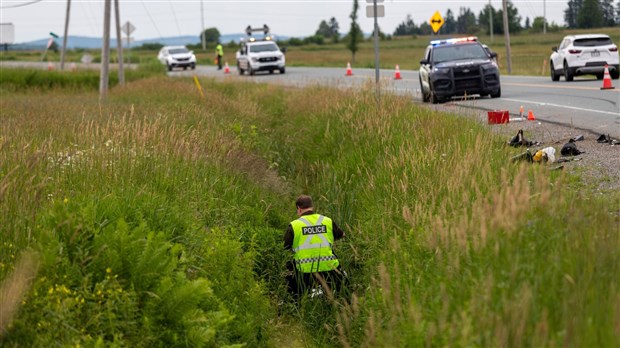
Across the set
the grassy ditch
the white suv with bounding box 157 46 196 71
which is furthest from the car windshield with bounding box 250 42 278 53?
the grassy ditch

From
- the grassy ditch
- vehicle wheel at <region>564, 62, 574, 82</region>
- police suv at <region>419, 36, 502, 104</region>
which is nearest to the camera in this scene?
the grassy ditch

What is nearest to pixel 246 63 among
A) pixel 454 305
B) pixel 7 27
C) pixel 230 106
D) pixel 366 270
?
pixel 230 106

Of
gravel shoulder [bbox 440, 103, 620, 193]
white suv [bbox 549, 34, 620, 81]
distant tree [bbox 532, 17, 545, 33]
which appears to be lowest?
gravel shoulder [bbox 440, 103, 620, 193]

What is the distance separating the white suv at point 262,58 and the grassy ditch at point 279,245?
3689 centimetres

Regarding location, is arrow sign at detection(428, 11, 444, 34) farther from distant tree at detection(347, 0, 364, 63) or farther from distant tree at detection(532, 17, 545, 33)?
distant tree at detection(532, 17, 545, 33)

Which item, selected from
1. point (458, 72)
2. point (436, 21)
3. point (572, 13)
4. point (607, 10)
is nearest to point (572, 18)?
point (572, 13)

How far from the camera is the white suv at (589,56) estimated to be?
107 ft

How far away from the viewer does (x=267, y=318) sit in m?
8.71

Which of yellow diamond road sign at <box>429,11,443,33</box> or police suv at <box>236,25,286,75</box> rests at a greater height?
yellow diamond road sign at <box>429,11,443,33</box>

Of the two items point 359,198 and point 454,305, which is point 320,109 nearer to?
point 359,198

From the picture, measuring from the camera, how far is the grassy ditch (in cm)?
531

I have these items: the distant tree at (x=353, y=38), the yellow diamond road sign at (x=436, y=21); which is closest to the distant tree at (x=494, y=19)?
the distant tree at (x=353, y=38)

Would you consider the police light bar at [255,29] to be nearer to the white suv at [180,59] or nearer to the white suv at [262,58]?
the white suv at [180,59]

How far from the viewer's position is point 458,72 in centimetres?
2592
